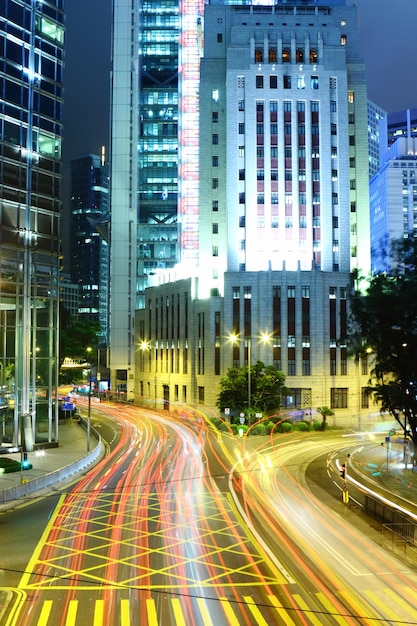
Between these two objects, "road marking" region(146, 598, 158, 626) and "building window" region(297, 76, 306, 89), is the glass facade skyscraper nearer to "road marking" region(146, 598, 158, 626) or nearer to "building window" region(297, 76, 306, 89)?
"building window" region(297, 76, 306, 89)

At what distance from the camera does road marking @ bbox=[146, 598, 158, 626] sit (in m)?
17.1

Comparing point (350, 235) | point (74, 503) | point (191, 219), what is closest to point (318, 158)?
point (350, 235)

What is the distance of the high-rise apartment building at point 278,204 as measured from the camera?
8906 centimetres

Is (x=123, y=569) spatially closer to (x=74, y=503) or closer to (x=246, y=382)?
(x=74, y=503)

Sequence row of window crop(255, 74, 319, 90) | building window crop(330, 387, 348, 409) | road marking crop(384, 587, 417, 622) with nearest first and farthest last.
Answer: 1. road marking crop(384, 587, 417, 622)
2. building window crop(330, 387, 348, 409)
3. row of window crop(255, 74, 319, 90)

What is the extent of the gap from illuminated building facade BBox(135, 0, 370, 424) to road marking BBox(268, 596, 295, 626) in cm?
6900

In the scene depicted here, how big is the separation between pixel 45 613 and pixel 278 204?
269 feet

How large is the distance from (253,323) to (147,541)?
65731 mm

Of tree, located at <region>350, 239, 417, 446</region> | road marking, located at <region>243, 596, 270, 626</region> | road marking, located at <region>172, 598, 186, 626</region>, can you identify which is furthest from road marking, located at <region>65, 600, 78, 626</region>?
tree, located at <region>350, 239, 417, 446</region>

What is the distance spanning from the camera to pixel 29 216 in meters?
52.0

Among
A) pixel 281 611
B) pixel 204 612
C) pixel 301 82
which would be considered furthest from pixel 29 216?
pixel 301 82

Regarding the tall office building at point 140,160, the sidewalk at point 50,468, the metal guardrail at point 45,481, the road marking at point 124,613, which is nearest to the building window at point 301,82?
the tall office building at point 140,160

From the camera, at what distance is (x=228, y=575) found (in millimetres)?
20922

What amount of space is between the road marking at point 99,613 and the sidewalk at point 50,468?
14770mm
